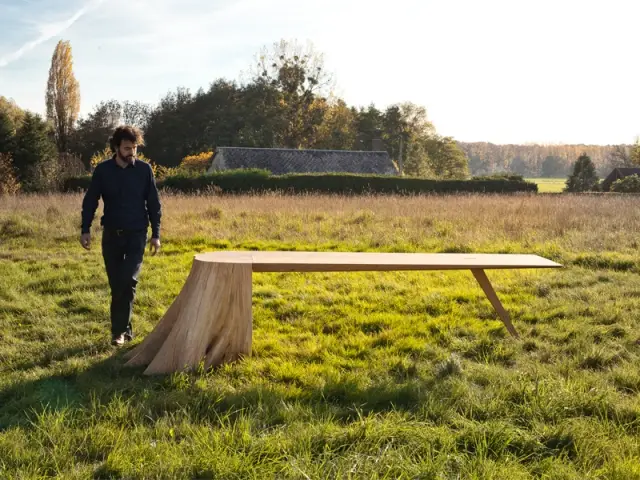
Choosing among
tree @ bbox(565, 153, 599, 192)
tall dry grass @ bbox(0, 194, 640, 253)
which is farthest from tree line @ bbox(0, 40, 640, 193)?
tall dry grass @ bbox(0, 194, 640, 253)

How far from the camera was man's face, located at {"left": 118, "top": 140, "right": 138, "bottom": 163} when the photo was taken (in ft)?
14.9

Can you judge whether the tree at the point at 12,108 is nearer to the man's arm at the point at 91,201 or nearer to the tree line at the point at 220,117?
the tree line at the point at 220,117

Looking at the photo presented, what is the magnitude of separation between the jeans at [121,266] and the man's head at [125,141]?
0.64 metres

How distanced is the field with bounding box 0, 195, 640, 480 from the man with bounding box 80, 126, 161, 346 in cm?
49

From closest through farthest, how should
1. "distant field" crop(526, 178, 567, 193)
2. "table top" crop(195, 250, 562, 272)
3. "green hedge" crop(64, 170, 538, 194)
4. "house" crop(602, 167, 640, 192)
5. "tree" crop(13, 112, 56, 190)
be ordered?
"table top" crop(195, 250, 562, 272) < "green hedge" crop(64, 170, 538, 194) < "tree" crop(13, 112, 56, 190) < "house" crop(602, 167, 640, 192) < "distant field" crop(526, 178, 567, 193)

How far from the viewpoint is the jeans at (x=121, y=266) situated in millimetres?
4590

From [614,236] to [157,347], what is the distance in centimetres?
899

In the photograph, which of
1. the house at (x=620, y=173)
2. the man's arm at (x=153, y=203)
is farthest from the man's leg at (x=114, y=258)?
the house at (x=620, y=173)

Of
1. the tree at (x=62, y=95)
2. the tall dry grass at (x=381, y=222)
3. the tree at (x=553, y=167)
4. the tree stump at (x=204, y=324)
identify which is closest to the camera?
the tree stump at (x=204, y=324)

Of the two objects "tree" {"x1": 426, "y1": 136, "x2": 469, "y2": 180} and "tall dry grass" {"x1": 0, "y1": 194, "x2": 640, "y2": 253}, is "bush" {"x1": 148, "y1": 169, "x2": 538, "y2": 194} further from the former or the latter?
"tree" {"x1": 426, "y1": 136, "x2": 469, "y2": 180}

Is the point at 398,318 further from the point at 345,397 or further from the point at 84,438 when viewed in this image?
the point at 84,438

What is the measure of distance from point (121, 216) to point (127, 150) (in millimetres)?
548

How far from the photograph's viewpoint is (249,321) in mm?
4223

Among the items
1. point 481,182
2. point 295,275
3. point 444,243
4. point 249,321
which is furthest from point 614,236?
point 481,182
